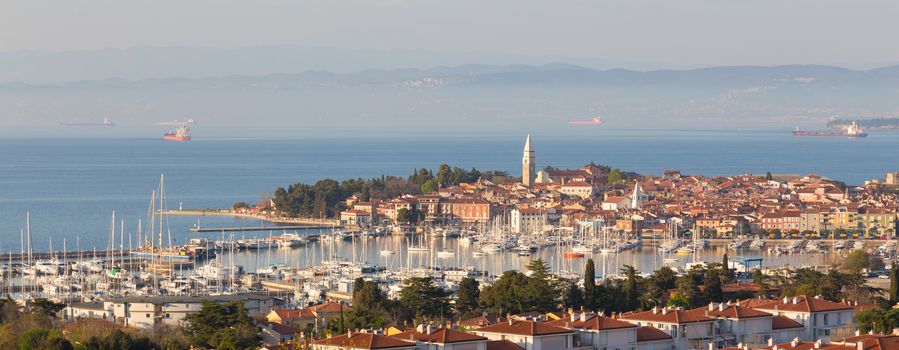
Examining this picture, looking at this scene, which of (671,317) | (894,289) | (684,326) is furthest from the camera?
(894,289)

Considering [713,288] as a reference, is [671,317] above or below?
above

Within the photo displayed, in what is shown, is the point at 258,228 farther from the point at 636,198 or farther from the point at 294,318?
the point at 294,318

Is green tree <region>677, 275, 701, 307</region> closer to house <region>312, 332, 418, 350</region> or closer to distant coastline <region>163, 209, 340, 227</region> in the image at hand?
house <region>312, 332, 418, 350</region>

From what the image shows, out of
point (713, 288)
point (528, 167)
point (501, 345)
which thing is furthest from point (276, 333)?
point (528, 167)

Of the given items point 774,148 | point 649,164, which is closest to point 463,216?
point 649,164

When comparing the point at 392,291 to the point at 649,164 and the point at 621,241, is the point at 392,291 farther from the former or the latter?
the point at 649,164

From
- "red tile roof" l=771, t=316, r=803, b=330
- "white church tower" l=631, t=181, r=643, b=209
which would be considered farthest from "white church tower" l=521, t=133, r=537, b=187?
"red tile roof" l=771, t=316, r=803, b=330
